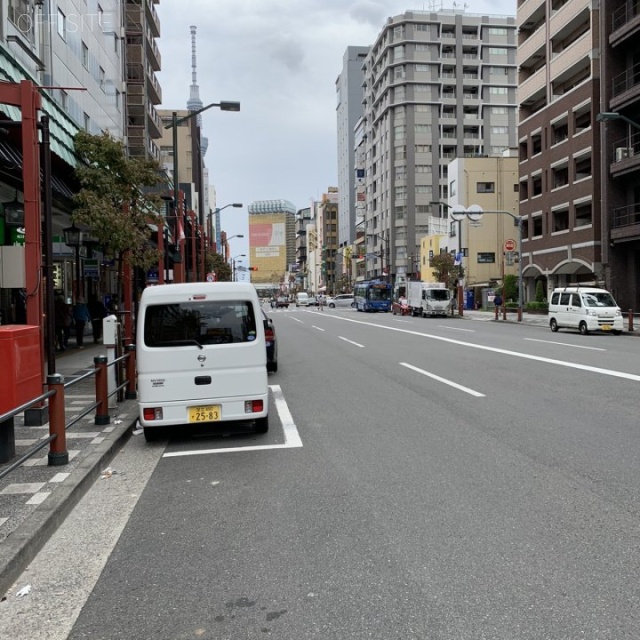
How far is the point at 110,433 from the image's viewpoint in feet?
25.1

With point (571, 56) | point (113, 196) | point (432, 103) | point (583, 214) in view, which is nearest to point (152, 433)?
point (113, 196)

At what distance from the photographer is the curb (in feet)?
12.7

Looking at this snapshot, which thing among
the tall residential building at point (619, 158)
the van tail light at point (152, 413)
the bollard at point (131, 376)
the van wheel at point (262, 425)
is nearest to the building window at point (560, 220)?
the tall residential building at point (619, 158)

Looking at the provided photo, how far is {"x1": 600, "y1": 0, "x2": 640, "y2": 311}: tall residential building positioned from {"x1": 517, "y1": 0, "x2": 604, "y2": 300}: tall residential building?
60.7 inches

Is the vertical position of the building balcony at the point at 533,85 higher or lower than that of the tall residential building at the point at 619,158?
higher

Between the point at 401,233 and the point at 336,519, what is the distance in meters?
91.0

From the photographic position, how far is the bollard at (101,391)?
26.1ft

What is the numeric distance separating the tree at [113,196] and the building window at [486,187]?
187 feet

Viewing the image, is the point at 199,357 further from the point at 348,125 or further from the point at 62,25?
the point at 348,125

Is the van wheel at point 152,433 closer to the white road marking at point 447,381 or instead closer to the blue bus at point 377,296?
the white road marking at point 447,381

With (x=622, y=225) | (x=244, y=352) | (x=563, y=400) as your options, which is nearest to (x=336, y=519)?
(x=244, y=352)

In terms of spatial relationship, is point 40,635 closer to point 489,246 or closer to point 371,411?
point 371,411

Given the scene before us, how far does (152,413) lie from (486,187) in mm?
64860

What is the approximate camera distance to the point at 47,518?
4.57 m
